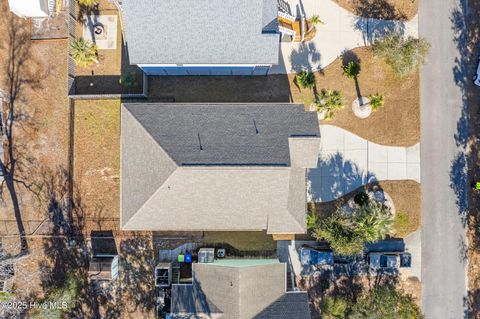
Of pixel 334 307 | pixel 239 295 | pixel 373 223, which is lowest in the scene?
pixel 334 307

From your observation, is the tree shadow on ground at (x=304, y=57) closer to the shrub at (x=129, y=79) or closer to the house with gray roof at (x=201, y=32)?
the house with gray roof at (x=201, y=32)

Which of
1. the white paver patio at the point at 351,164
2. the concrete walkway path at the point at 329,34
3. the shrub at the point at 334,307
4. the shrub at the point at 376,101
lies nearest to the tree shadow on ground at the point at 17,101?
the concrete walkway path at the point at 329,34

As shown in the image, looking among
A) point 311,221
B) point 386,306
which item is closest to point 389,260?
point 386,306

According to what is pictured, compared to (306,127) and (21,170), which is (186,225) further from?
(21,170)

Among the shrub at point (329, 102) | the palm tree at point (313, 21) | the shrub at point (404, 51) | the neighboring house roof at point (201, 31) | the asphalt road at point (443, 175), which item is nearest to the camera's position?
the neighboring house roof at point (201, 31)

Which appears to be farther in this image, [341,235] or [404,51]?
[404,51]

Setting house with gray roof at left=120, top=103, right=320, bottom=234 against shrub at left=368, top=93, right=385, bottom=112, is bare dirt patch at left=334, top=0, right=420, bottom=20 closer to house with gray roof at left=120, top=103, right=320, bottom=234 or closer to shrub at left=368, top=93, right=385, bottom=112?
shrub at left=368, top=93, right=385, bottom=112

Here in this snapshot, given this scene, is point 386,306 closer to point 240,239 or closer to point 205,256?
point 240,239
